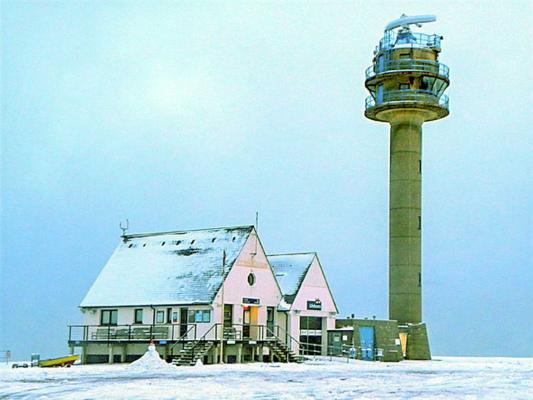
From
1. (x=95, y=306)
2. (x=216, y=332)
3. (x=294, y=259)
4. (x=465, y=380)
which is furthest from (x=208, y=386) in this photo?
(x=294, y=259)

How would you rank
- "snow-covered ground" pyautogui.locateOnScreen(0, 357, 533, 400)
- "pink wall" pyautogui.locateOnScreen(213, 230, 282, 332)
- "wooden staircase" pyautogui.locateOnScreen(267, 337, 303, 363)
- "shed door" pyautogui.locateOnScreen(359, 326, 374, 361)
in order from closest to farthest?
1. "snow-covered ground" pyautogui.locateOnScreen(0, 357, 533, 400)
2. "pink wall" pyautogui.locateOnScreen(213, 230, 282, 332)
3. "wooden staircase" pyautogui.locateOnScreen(267, 337, 303, 363)
4. "shed door" pyautogui.locateOnScreen(359, 326, 374, 361)

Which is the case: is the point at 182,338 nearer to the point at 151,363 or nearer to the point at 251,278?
the point at 251,278

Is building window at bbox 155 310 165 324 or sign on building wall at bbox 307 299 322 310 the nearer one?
building window at bbox 155 310 165 324

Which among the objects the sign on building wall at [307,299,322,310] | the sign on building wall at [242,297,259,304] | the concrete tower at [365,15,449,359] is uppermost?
the concrete tower at [365,15,449,359]

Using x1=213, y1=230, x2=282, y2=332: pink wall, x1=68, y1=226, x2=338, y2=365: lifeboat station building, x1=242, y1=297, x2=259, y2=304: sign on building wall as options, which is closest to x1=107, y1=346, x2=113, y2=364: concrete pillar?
x1=68, y1=226, x2=338, y2=365: lifeboat station building

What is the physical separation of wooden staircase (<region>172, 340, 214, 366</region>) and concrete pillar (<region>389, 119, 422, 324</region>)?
20.1 m

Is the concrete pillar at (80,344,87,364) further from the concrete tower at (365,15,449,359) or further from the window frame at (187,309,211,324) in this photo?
the concrete tower at (365,15,449,359)

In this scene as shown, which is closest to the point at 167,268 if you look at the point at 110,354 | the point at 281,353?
the point at 110,354

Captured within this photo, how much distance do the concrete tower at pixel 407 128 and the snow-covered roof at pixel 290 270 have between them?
23.0 feet

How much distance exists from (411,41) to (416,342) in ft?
66.6

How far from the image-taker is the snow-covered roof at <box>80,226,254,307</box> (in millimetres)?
50325

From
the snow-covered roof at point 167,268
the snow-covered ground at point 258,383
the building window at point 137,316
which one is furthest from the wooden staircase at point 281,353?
the building window at point 137,316

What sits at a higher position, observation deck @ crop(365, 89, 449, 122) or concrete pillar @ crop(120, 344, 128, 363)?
observation deck @ crop(365, 89, 449, 122)

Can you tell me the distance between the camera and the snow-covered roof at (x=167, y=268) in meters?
50.3
